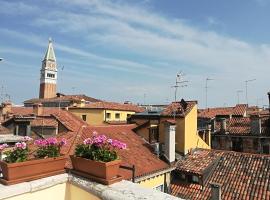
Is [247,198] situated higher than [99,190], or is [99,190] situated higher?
[99,190]

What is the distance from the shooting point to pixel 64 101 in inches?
2315

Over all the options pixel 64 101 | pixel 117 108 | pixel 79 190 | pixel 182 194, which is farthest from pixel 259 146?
pixel 64 101

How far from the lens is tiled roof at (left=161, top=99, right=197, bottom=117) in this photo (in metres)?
17.0

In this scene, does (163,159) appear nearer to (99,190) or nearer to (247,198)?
(247,198)

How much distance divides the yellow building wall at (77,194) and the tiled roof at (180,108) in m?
13.7

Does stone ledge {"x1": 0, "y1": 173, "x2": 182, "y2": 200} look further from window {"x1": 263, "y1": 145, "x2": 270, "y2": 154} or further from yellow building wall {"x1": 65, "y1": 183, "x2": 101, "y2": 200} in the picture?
window {"x1": 263, "y1": 145, "x2": 270, "y2": 154}

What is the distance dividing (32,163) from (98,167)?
71cm

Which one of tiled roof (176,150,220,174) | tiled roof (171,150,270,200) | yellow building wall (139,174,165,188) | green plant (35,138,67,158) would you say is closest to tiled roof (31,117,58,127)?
tiled roof (176,150,220,174)

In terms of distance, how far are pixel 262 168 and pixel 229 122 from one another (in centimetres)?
1726

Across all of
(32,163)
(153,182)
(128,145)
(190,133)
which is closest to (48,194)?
(32,163)

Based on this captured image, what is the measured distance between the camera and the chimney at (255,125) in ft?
85.4

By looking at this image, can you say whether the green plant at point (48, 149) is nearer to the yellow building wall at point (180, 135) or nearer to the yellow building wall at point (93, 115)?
the yellow building wall at point (180, 135)

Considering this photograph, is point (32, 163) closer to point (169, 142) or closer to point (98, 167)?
point (98, 167)

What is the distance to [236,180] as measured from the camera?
1356 cm
